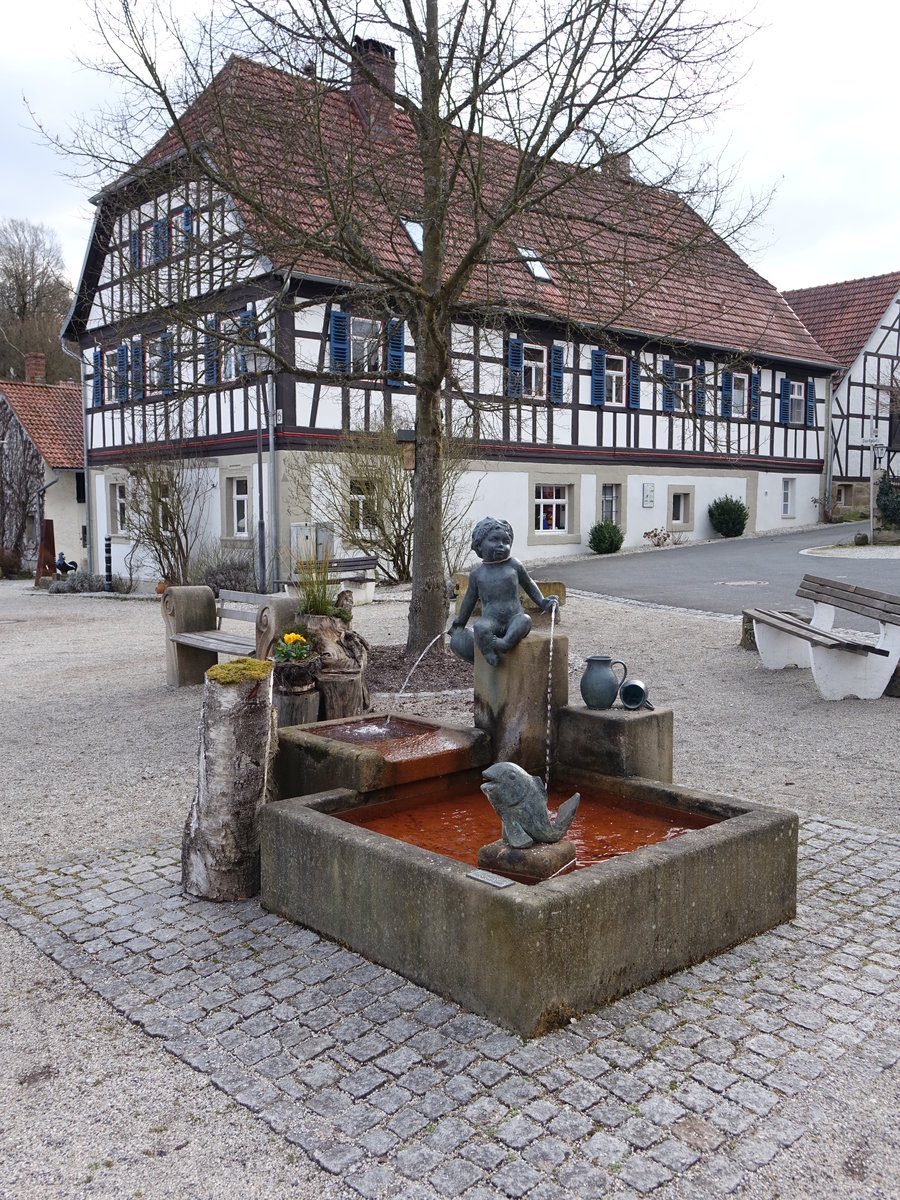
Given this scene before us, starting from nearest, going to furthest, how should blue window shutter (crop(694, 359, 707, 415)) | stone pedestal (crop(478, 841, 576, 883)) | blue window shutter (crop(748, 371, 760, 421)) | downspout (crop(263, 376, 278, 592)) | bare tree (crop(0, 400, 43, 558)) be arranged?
stone pedestal (crop(478, 841, 576, 883))
blue window shutter (crop(694, 359, 707, 415))
downspout (crop(263, 376, 278, 592))
blue window shutter (crop(748, 371, 760, 421))
bare tree (crop(0, 400, 43, 558))

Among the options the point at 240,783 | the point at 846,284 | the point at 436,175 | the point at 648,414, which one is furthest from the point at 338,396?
the point at 846,284

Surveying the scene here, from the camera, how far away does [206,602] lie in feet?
32.7

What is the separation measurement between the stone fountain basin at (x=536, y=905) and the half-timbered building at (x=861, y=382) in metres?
29.6

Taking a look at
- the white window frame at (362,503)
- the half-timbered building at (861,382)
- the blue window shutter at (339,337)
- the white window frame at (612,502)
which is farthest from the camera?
the half-timbered building at (861,382)

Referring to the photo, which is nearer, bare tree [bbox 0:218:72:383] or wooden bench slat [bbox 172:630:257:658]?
wooden bench slat [bbox 172:630:257:658]

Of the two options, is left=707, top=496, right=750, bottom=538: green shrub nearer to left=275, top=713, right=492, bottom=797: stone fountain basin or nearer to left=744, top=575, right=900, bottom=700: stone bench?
left=744, top=575, right=900, bottom=700: stone bench

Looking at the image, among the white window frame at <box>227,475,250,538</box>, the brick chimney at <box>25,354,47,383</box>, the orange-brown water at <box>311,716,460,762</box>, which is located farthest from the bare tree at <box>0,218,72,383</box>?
the orange-brown water at <box>311,716,460,762</box>

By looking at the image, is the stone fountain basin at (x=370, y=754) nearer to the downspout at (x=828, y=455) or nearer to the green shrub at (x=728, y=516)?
the green shrub at (x=728, y=516)

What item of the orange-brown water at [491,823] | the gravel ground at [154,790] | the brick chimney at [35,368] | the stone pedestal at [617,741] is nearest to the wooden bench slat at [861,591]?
the gravel ground at [154,790]

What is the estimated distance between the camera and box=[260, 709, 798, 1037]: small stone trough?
3209 millimetres

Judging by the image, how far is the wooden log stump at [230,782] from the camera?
14.0 feet

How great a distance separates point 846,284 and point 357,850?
34937 millimetres

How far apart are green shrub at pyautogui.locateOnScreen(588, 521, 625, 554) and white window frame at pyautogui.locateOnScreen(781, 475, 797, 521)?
7711 mm

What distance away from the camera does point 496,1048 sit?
312 centimetres
